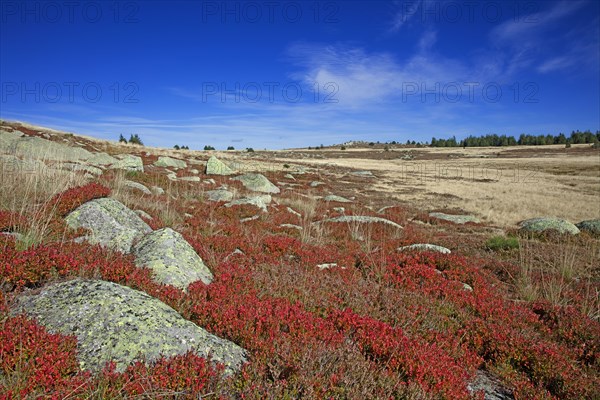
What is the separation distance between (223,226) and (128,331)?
17.7 feet

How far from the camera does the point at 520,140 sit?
408 ft

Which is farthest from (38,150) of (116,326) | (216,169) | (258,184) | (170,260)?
(116,326)

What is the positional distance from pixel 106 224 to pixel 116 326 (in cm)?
335

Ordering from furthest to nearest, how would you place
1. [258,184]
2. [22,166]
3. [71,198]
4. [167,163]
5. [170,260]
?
[167,163] → [258,184] → [22,166] → [71,198] → [170,260]

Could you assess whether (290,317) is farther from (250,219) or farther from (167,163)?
(167,163)

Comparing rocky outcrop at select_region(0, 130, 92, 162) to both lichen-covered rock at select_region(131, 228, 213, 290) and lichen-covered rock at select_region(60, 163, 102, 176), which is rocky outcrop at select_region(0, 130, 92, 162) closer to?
lichen-covered rock at select_region(60, 163, 102, 176)

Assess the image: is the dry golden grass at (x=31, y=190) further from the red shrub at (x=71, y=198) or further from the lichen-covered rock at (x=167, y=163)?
the lichen-covered rock at (x=167, y=163)

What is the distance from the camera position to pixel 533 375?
13.0 ft

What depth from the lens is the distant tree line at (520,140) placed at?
357ft

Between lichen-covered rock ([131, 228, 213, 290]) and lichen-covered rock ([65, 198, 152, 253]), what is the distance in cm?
34

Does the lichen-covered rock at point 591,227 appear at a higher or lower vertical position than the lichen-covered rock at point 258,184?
lower

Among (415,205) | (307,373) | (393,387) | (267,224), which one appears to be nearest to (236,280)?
(307,373)

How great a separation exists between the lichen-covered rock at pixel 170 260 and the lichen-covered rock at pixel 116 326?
1.08 metres

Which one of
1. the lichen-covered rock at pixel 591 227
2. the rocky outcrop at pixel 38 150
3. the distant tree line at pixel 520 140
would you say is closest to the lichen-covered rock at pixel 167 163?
the rocky outcrop at pixel 38 150
